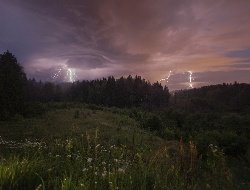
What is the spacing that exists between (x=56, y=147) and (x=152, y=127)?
1132 inches

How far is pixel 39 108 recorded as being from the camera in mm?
42312

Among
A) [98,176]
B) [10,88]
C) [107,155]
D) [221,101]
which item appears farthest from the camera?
[221,101]

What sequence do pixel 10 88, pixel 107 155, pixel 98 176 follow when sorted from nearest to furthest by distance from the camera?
pixel 98 176, pixel 107 155, pixel 10 88

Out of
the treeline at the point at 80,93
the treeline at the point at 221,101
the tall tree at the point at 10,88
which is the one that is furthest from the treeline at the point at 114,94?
the tall tree at the point at 10,88

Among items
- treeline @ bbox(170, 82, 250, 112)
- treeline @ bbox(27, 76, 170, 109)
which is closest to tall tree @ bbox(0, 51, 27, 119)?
treeline @ bbox(27, 76, 170, 109)

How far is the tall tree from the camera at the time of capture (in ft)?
119

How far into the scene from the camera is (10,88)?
1470 inches

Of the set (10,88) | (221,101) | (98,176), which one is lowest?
(98,176)

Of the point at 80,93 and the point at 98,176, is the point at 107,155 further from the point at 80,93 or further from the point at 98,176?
the point at 80,93

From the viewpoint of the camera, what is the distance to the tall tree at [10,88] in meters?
36.2

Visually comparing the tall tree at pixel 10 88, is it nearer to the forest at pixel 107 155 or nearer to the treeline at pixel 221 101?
the forest at pixel 107 155

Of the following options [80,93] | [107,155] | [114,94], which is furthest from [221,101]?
[107,155]

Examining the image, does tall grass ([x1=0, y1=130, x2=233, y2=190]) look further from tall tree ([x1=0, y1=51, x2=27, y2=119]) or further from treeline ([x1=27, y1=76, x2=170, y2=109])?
treeline ([x1=27, y1=76, x2=170, y2=109])

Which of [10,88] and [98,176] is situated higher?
[10,88]
